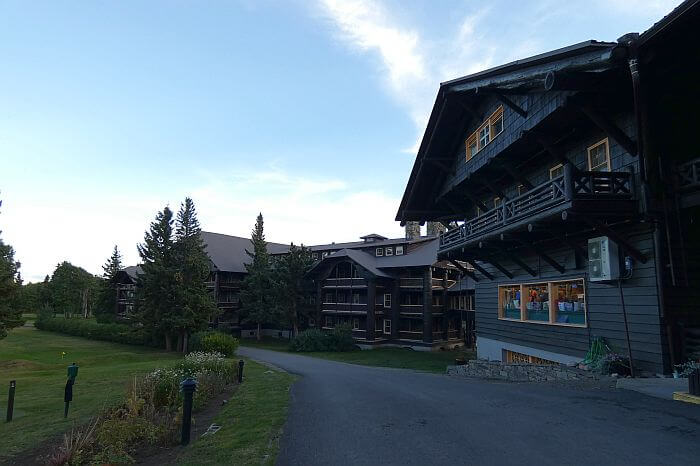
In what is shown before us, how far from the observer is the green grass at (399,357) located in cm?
3319

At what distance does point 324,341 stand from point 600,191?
34.6 meters

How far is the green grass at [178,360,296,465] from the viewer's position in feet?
22.3

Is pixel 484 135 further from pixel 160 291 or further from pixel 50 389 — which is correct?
pixel 160 291

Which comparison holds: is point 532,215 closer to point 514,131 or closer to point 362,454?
point 514,131

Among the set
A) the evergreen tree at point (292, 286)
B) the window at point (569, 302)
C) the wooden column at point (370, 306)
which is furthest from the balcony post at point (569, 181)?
the evergreen tree at point (292, 286)

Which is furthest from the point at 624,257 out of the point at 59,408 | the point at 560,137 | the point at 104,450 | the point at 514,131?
the point at 59,408

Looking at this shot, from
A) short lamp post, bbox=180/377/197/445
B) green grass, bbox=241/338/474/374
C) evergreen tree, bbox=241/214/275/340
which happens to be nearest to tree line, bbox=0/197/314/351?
evergreen tree, bbox=241/214/275/340

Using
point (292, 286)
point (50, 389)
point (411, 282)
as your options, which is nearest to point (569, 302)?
point (50, 389)

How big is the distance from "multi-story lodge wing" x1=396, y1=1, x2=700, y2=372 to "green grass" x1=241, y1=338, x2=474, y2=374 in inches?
516

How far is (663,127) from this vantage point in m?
12.7

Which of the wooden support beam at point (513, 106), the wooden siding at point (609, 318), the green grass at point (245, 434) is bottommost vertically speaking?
the green grass at point (245, 434)

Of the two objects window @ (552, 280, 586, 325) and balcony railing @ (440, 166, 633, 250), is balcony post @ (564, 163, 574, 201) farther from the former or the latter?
window @ (552, 280, 586, 325)

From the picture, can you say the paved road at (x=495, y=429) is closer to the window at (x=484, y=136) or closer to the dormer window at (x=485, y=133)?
the dormer window at (x=485, y=133)

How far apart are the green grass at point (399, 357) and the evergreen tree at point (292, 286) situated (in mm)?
4384
